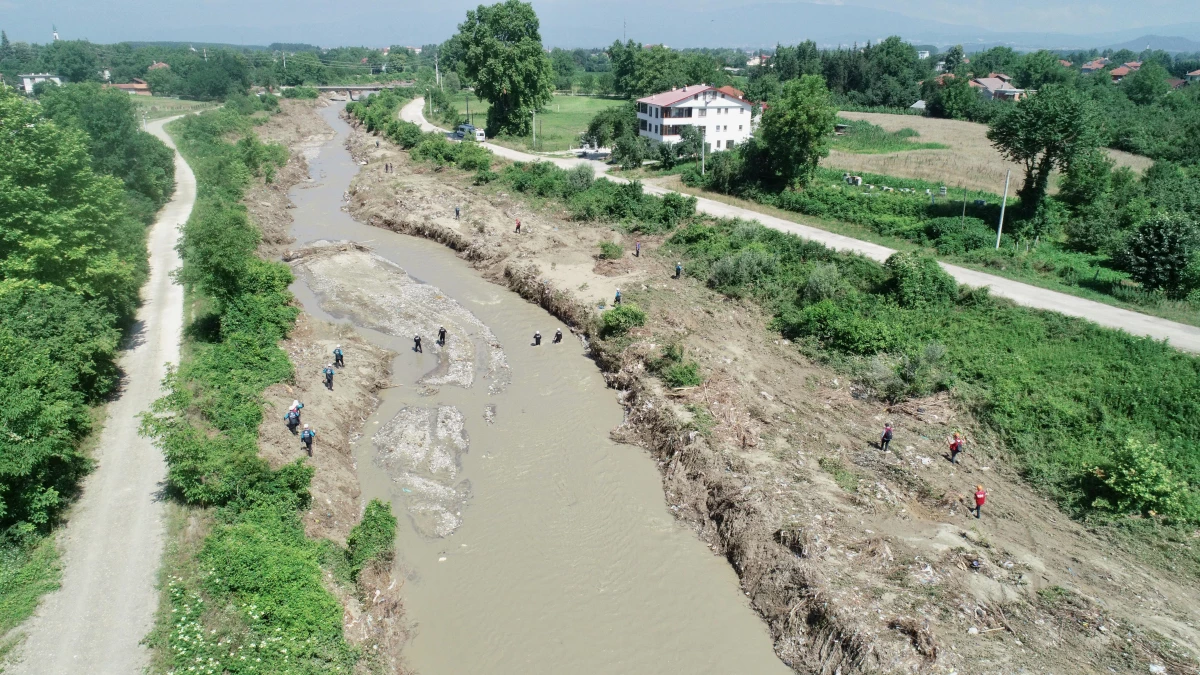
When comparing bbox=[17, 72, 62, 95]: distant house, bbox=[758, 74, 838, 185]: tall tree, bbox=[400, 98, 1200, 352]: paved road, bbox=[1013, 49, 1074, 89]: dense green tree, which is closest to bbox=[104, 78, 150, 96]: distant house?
bbox=[17, 72, 62, 95]: distant house

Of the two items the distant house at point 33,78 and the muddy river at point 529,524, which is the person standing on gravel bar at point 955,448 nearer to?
the muddy river at point 529,524

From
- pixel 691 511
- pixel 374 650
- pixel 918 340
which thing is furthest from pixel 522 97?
pixel 374 650

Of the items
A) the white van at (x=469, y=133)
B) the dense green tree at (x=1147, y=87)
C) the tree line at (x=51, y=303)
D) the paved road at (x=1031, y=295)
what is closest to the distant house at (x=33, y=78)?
the white van at (x=469, y=133)

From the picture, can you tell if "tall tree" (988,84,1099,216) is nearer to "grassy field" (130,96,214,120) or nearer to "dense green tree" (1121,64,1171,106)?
"dense green tree" (1121,64,1171,106)

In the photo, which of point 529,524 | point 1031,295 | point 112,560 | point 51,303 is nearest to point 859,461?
point 529,524

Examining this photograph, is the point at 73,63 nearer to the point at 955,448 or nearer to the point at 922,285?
the point at 922,285

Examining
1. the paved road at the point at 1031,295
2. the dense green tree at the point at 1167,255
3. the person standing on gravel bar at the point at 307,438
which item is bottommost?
the person standing on gravel bar at the point at 307,438

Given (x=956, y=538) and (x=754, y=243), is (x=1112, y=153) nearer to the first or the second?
(x=754, y=243)
